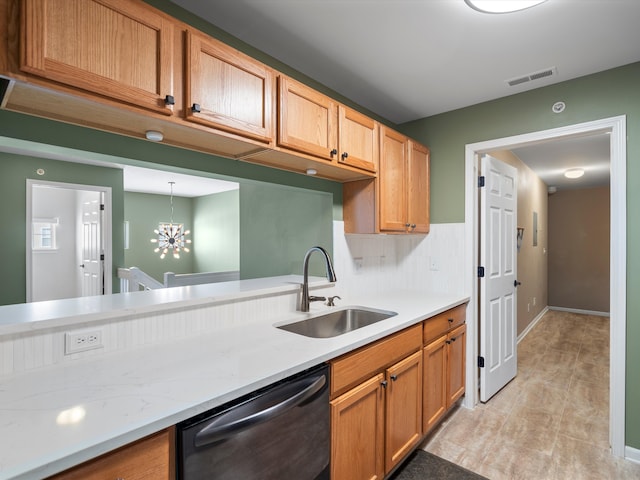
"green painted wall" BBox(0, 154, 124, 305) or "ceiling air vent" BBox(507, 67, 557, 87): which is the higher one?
"ceiling air vent" BBox(507, 67, 557, 87)

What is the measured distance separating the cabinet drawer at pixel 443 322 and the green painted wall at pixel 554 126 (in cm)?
79

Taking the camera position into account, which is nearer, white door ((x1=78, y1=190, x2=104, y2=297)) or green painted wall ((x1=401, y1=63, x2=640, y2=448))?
green painted wall ((x1=401, y1=63, x2=640, y2=448))

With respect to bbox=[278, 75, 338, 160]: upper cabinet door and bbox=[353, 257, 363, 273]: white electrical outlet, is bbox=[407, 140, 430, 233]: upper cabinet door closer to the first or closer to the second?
bbox=[353, 257, 363, 273]: white electrical outlet

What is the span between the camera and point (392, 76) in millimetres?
2260

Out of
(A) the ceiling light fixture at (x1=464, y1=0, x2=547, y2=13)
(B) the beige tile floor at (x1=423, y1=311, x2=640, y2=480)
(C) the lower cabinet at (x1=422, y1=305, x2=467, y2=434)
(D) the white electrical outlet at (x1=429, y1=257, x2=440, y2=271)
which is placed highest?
(A) the ceiling light fixture at (x1=464, y1=0, x2=547, y2=13)

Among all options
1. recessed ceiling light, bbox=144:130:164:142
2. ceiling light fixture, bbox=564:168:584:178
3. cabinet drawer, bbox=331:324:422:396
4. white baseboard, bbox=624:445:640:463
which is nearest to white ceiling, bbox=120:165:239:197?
recessed ceiling light, bbox=144:130:164:142

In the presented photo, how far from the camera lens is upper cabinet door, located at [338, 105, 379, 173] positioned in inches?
78.3

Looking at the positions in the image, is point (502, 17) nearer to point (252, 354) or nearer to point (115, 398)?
point (252, 354)

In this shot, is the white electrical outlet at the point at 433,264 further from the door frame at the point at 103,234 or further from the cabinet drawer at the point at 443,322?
the door frame at the point at 103,234

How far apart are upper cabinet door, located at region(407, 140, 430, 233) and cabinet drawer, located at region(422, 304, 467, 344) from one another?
0.70 metres

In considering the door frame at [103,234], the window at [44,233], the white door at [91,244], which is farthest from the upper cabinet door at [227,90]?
the window at [44,233]

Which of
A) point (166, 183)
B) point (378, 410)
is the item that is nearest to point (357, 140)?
point (378, 410)

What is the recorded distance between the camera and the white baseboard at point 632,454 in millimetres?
2064

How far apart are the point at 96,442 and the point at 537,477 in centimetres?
230
